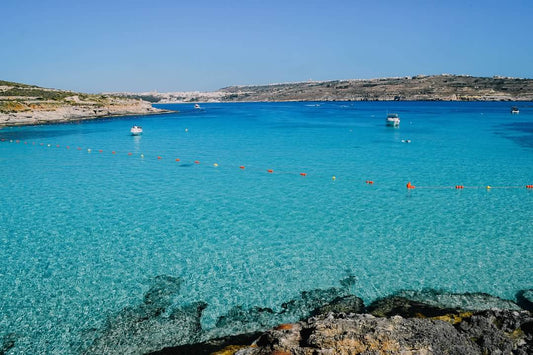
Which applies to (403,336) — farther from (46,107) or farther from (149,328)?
Result: (46,107)

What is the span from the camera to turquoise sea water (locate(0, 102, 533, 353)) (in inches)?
435

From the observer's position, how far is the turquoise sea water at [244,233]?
11055mm

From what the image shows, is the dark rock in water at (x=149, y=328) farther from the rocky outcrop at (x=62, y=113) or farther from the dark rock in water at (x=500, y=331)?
the rocky outcrop at (x=62, y=113)

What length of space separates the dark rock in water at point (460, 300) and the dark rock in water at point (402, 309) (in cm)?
29

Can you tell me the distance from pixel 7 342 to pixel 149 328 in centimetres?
344

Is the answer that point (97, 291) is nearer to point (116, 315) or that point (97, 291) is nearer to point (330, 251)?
point (116, 315)

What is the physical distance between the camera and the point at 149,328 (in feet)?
30.7

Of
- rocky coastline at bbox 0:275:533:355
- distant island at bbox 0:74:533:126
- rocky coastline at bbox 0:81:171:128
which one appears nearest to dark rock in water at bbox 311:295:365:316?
rocky coastline at bbox 0:275:533:355

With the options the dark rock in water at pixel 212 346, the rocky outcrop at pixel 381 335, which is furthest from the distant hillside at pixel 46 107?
the rocky outcrop at pixel 381 335

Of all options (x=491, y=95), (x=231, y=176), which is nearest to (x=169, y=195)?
(x=231, y=176)

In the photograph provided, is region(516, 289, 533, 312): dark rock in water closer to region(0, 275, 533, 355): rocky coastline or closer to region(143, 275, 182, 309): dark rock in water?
region(0, 275, 533, 355): rocky coastline

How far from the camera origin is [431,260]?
13.0 metres

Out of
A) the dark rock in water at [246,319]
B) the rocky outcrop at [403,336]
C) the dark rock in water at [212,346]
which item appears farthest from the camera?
the dark rock in water at [246,319]

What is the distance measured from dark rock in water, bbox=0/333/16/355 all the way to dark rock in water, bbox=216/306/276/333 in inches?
199
